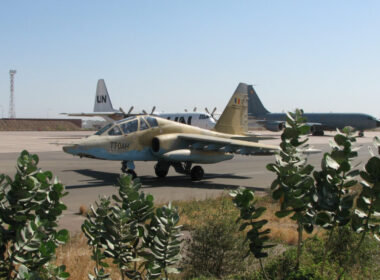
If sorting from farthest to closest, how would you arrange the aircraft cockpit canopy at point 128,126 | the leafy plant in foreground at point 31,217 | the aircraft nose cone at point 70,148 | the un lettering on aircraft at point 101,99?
the un lettering on aircraft at point 101,99 → the aircraft cockpit canopy at point 128,126 → the aircraft nose cone at point 70,148 → the leafy plant in foreground at point 31,217

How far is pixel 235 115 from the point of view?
2091 centimetres

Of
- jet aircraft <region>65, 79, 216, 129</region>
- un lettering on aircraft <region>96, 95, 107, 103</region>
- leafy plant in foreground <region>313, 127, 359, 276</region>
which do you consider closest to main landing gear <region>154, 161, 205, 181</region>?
leafy plant in foreground <region>313, 127, 359, 276</region>

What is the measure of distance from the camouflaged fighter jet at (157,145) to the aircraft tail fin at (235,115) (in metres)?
2.66

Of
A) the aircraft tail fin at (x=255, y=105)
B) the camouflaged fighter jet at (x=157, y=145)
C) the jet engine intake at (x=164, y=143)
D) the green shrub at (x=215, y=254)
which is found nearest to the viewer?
the green shrub at (x=215, y=254)

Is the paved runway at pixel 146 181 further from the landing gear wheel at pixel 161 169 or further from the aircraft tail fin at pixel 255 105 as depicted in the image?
the aircraft tail fin at pixel 255 105

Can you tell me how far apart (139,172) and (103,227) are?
17.3 meters

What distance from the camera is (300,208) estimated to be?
4.12 metres

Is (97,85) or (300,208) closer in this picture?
(300,208)

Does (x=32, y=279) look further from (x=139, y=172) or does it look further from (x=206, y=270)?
(x=139, y=172)

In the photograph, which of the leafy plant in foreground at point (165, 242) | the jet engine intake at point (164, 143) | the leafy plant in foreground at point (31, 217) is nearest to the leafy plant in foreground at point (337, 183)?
the leafy plant in foreground at point (165, 242)

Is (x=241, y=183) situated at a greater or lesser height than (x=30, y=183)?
lesser

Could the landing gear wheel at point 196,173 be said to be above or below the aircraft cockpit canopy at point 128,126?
below

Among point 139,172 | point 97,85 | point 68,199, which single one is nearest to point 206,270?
point 68,199

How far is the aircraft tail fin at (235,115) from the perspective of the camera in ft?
68.1
